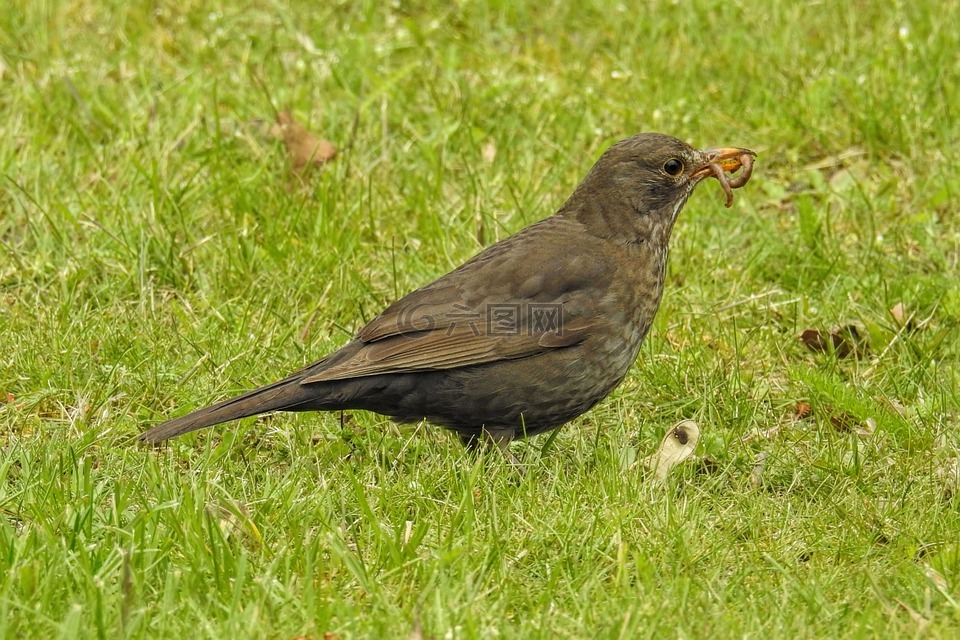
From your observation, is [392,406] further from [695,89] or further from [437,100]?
[695,89]

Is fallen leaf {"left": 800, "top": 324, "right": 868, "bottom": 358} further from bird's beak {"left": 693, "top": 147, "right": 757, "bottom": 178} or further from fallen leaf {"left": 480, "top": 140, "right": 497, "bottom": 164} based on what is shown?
fallen leaf {"left": 480, "top": 140, "right": 497, "bottom": 164}

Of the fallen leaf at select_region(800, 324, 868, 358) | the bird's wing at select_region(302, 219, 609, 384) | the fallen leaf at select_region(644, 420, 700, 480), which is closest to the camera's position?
the fallen leaf at select_region(644, 420, 700, 480)

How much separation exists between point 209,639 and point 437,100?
3937 mm

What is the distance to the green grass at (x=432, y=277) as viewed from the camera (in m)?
3.54

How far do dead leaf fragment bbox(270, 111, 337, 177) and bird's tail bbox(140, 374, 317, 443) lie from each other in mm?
2047

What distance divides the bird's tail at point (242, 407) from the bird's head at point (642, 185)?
46.9 inches

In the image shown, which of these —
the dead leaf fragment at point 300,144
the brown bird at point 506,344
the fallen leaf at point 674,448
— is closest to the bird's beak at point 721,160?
the brown bird at point 506,344

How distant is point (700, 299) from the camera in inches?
219

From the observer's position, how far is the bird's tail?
4.21 metres

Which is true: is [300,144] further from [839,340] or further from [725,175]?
[839,340]

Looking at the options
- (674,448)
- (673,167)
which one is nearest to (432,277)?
(673,167)

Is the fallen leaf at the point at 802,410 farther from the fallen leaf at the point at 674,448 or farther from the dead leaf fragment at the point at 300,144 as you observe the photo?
the dead leaf fragment at the point at 300,144

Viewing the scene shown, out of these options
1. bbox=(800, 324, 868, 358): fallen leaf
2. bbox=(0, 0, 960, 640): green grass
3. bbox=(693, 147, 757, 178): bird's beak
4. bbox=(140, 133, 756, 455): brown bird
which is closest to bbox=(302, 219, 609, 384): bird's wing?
bbox=(140, 133, 756, 455): brown bird

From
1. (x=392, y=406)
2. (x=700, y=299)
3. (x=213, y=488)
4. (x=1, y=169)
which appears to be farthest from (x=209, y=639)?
(x=1, y=169)
